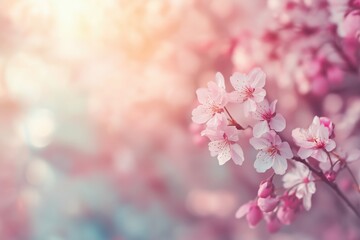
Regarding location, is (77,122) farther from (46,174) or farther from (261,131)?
(261,131)

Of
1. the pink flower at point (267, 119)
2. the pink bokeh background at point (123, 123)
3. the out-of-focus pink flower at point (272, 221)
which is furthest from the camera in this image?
the pink bokeh background at point (123, 123)

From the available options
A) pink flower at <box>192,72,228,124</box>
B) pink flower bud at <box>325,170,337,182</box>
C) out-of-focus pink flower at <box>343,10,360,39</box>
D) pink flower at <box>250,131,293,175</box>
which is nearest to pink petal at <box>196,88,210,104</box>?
pink flower at <box>192,72,228,124</box>

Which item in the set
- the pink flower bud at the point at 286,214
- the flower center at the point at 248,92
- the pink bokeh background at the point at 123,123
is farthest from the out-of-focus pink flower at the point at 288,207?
the pink bokeh background at the point at 123,123

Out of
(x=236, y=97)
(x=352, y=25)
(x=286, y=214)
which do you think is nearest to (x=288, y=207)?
(x=286, y=214)

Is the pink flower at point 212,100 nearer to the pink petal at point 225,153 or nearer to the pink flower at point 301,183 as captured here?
the pink petal at point 225,153

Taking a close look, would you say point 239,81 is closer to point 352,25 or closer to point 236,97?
point 236,97

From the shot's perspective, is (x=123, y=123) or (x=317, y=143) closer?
(x=317, y=143)

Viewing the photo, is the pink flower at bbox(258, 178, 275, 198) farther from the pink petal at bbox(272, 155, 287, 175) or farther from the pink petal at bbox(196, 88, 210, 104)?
the pink petal at bbox(196, 88, 210, 104)
